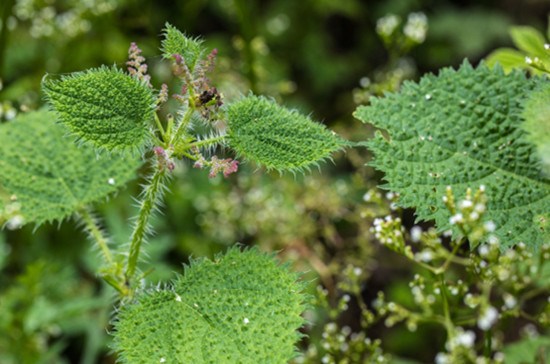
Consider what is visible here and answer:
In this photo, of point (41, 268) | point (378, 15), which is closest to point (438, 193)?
point (41, 268)

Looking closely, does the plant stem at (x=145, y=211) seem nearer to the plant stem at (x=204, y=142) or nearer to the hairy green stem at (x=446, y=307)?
the plant stem at (x=204, y=142)

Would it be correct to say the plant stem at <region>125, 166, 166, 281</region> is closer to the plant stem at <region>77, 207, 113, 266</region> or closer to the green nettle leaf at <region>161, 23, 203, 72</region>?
the plant stem at <region>77, 207, 113, 266</region>

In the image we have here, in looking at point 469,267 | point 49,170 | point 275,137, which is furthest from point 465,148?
point 49,170

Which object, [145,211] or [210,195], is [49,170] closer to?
[145,211]

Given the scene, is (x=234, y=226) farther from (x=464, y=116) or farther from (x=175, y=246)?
(x=464, y=116)

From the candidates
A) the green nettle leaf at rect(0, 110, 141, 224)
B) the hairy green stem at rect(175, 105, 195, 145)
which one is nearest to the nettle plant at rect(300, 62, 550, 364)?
the hairy green stem at rect(175, 105, 195, 145)

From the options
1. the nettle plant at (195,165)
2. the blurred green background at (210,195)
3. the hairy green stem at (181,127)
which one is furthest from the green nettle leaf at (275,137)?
the blurred green background at (210,195)

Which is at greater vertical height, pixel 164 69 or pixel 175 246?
pixel 164 69
